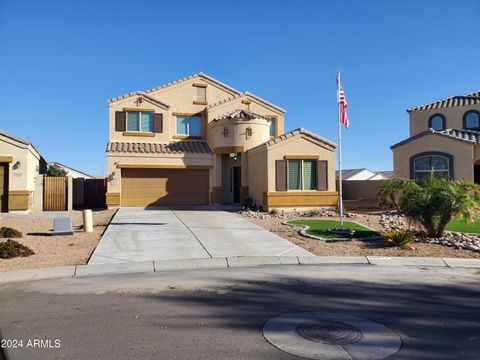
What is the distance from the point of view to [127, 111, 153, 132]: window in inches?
→ 967

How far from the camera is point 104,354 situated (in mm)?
4344

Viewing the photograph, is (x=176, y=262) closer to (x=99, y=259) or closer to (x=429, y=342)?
(x=99, y=259)

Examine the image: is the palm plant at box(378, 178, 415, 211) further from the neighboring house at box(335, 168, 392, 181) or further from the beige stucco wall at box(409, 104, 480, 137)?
the neighboring house at box(335, 168, 392, 181)

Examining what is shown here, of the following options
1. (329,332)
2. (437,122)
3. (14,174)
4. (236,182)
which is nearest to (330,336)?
(329,332)

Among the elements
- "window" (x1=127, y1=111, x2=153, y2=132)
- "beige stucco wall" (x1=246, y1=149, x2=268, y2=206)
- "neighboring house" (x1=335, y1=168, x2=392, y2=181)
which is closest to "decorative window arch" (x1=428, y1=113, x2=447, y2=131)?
"neighboring house" (x1=335, y1=168, x2=392, y2=181)

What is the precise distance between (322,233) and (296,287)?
630 centimetres

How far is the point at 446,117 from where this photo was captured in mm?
29375

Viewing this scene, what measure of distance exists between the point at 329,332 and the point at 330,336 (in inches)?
5.4

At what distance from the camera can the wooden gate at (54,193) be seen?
22.2 metres

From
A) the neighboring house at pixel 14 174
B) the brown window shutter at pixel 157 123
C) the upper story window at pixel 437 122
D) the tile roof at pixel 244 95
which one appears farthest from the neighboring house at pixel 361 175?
the neighboring house at pixel 14 174

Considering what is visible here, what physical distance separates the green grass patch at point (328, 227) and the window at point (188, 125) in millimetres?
11958

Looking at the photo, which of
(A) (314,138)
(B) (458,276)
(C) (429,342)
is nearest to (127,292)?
(C) (429,342)

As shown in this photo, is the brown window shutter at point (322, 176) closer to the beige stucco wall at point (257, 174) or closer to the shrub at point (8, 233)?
the beige stucco wall at point (257, 174)

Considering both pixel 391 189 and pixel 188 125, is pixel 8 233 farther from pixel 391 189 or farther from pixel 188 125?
pixel 391 189
